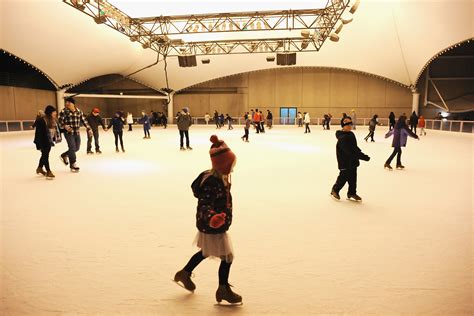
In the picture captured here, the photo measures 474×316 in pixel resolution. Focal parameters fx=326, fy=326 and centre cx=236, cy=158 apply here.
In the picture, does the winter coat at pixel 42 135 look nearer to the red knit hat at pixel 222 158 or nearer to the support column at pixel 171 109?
the red knit hat at pixel 222 158

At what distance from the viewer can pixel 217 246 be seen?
6.86ft

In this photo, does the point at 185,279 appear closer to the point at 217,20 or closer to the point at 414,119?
the point at 217,20

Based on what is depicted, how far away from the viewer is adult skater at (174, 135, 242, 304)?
200cm

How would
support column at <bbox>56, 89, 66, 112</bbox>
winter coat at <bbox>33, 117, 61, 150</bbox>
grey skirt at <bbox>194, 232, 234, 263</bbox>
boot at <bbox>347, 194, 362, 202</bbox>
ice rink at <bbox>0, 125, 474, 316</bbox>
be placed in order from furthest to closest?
support column at <bbox>56, 89, 66, 112</bbox>
winter coat at <bbox>33, 117, 61, 150</bbox>
boot at <bbox>347, 194, 362, 202</bbox>
ice rink at <bbox>0, 125, 474, 316</bbox>
grey skirt at <bbox>194, 232, 234, 263</bbox>

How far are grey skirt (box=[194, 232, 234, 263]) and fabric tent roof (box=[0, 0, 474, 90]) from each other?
48.3 ft

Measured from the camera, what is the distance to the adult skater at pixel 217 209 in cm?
200

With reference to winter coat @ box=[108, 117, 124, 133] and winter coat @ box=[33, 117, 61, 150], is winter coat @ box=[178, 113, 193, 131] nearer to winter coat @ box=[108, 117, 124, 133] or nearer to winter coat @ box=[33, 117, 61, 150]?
winter coat @ box=[108, 117, 124, 133]

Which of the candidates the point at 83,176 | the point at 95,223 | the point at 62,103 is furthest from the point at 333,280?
the point at 62,103

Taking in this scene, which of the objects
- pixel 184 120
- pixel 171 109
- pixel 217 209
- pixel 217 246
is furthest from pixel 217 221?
pixel 171 109

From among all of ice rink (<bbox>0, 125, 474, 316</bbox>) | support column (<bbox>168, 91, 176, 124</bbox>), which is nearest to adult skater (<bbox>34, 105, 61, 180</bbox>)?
ice rink (<bbox>0, 125, 474, 316</bbox>)

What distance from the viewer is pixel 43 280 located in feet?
8.07

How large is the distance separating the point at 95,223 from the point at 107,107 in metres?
27.3

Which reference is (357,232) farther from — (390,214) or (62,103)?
(62,103)

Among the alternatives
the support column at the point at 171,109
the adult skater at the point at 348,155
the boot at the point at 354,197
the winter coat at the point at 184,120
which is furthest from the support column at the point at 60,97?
the boot at the point at 354,197
